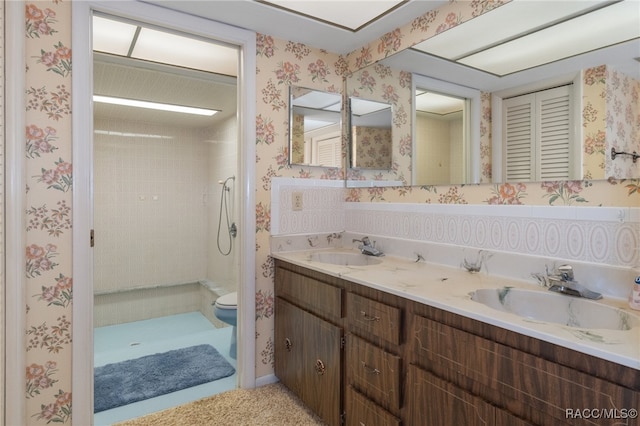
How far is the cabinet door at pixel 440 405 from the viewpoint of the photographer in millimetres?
1066

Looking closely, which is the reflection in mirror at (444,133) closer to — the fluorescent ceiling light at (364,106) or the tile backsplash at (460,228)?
the tile backsplash at (460,228)

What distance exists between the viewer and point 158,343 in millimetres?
2980

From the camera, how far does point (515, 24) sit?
156 cm

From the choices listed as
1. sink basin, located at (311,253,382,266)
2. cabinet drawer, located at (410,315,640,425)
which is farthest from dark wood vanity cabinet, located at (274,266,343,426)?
cabinet drawer, located at (410,315,640,425)

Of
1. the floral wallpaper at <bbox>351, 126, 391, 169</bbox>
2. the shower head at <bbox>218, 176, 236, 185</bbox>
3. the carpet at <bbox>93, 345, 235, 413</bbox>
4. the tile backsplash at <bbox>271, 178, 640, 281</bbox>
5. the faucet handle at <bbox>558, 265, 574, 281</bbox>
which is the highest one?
the floral wallpaper at <bbox>351, 126, 391, 169</bbox>

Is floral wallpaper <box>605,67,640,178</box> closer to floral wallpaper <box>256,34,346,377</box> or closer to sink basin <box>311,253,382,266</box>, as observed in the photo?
sink basin <box>311,253,382,266</box>

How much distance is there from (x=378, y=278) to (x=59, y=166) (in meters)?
1.53

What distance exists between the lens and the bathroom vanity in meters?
0.85

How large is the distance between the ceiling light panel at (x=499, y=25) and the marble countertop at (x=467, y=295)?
41.7 inches

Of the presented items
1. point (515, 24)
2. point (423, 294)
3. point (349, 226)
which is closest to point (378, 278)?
point (423, 294)

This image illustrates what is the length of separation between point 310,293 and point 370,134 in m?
1.12

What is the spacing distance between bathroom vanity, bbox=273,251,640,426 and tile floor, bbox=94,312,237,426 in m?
0.61

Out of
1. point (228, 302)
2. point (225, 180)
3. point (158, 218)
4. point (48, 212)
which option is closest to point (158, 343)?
point (228, 302)

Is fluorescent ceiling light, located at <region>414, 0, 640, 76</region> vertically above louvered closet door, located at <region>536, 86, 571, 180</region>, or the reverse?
fluorescent ceiling light, located at <region>414, 0, 640, 76</region>
